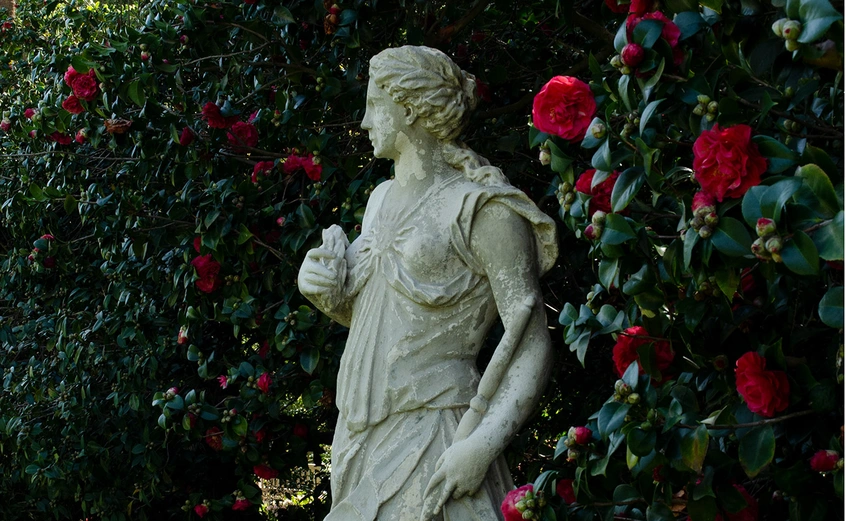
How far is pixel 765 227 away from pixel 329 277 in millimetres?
1437

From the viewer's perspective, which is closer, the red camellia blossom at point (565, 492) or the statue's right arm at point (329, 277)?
the red camellia blossom at point (565, 492)

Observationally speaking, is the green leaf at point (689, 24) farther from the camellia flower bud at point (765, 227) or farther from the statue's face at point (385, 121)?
the statue's face at point (385, 121)

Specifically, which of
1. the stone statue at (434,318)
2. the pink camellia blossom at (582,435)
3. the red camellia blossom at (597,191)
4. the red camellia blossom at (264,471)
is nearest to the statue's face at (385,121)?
the stone statue at (434,318)

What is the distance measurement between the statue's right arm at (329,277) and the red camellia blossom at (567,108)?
758 mm

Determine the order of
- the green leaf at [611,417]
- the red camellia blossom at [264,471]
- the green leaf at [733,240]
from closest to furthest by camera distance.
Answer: the green leaf at [733,240] → the green leaf at [611,417] → the red camellia blossom at [264,471]

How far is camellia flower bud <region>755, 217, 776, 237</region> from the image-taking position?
1932 millimetres

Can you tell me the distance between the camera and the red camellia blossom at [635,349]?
258 centimetres

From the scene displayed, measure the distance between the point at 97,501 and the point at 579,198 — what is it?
11.9ft

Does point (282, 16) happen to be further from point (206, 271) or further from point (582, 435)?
point (582, 435)

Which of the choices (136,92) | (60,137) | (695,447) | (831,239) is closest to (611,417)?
(695,447)

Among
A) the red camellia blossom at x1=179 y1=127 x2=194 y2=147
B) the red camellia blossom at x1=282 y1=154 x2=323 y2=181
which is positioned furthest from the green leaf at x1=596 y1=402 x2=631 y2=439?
the red camellia blossom at x1=179 y1=127 x2=194 y2=147

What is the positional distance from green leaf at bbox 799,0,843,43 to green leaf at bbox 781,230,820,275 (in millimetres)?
352

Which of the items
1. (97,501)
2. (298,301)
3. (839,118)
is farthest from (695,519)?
(97,501)

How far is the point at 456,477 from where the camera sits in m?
2.84
